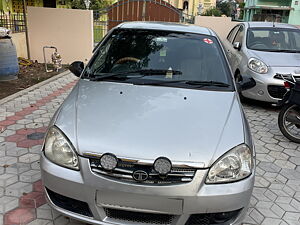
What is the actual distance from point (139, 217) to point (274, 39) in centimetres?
566

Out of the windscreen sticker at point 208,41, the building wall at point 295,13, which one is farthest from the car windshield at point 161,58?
the building wall at point 295,13

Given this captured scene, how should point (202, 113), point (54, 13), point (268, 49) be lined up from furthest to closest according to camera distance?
1. point (54, 13)
2. point (268, 49)
3. point (202, 113)

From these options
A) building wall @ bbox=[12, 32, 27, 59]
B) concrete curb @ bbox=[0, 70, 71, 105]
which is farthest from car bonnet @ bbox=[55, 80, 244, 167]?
building wall @ bbox=[12, 32, 27, 59]

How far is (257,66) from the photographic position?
229 inches

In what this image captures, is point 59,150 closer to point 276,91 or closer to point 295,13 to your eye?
point 276,91

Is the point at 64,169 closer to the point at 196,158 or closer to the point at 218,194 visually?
the point at 196,158

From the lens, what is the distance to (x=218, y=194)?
2082mm

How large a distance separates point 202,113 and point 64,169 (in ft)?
3.94

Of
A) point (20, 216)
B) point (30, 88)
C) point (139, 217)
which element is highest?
point (139, 217)

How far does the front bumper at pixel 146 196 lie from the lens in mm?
2051

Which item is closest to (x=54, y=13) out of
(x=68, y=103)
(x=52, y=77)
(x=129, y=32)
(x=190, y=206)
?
(x=52, y=77)

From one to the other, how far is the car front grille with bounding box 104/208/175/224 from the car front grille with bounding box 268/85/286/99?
4231 millimetres

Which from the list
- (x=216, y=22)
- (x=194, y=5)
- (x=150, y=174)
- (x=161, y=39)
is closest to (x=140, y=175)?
(x=150, y=174)

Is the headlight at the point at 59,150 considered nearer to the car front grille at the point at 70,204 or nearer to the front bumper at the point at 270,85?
the car front grille at the point at 70,204
